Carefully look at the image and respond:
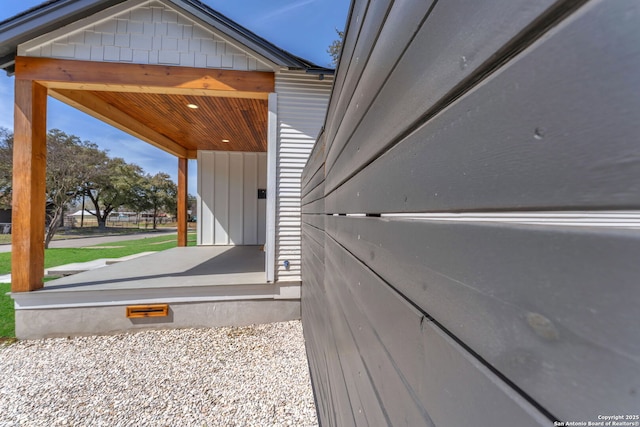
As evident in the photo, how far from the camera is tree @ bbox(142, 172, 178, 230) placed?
29500 millimetres

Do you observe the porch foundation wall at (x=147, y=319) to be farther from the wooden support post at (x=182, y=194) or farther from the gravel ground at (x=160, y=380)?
the wooden support post at (x=182, y=194)

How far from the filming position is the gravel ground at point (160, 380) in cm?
222

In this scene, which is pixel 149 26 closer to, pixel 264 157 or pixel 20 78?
pixel 20 78

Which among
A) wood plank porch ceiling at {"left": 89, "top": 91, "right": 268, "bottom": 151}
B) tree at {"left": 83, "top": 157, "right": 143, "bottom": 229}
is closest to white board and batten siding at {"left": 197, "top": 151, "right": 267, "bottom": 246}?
wood plank porch ceiling at {"left": 89, "top": 91, "right": 268, "bottom": 151}

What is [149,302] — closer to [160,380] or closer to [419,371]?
[160,380]

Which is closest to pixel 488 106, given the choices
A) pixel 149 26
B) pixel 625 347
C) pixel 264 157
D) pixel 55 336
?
pixel 625 347

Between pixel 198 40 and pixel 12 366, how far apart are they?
4313 millimetres

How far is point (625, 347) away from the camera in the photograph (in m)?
0.19

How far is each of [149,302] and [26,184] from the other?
2033 millimetres

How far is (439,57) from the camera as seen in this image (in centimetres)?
43

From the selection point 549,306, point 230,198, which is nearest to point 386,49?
point 549,306

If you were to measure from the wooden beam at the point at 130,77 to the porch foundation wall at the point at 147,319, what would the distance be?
2892 millimetres

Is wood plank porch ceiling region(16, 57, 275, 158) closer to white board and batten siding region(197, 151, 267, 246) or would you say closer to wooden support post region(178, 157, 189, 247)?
wooden support post region(178, 157, 189, 247)

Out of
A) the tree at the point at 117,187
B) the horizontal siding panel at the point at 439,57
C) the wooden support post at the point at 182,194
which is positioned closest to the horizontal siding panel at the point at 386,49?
the horizontal siding panel at the point at 439,57
